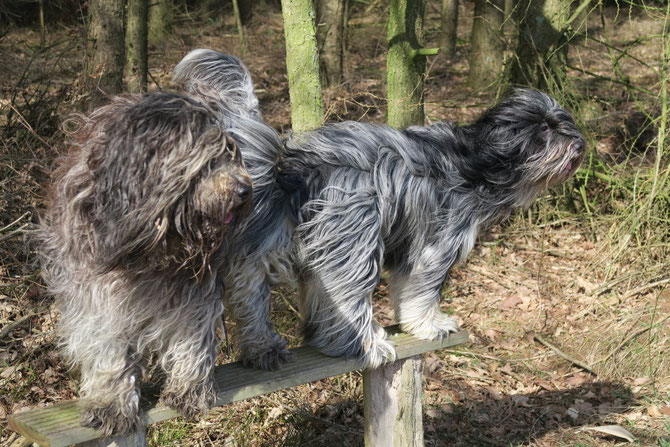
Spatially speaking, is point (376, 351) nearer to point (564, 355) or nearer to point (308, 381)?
point (308, 381)

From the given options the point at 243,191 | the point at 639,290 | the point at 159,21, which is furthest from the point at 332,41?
the point at 243,191

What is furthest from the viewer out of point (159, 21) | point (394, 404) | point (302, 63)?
point (159, 21)

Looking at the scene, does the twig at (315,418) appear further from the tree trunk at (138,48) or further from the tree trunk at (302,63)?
the tree trunk at (138,48)

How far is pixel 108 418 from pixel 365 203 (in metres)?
1.41

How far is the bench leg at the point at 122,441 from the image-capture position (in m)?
2.78

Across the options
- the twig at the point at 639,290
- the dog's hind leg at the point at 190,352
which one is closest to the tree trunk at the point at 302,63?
the dog's hind leg at the point at 190,352

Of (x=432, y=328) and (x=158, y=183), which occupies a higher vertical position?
(x=158, y=183)

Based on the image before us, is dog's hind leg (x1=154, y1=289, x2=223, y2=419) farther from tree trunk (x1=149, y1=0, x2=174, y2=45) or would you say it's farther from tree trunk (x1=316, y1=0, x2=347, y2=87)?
tree trunk (x1=149, y1=0, x2=174, y2=45)

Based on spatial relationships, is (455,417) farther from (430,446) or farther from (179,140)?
(179,140)

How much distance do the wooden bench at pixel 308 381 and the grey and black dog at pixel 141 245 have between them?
0.08 m

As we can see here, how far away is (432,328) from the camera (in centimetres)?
389

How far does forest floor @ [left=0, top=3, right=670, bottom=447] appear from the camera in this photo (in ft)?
15.1

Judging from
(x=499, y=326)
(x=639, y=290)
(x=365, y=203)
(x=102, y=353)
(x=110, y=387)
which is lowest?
(x=499, y=326)

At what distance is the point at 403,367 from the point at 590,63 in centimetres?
790
